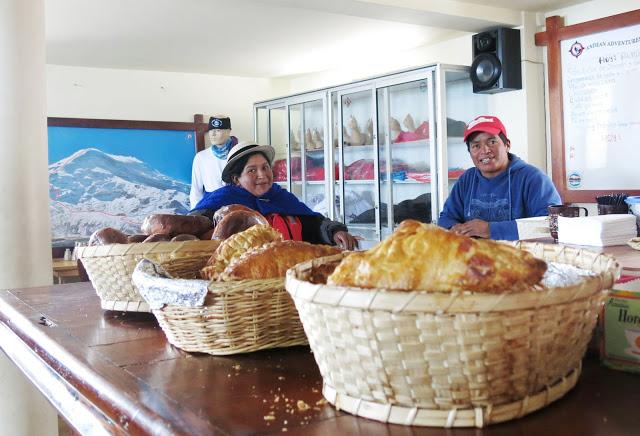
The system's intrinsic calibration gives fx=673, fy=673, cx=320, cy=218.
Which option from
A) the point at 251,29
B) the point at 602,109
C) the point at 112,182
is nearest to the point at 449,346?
the point at 602,109

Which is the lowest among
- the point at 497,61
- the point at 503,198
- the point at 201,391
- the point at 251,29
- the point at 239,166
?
the point at 201,391

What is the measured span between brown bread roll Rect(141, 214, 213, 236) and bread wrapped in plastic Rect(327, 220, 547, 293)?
3.15ft

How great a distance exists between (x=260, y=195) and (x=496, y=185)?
136 centimetres

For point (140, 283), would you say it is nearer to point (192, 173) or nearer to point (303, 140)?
point (303, 140)

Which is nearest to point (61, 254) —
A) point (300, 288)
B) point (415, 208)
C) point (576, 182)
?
point (415, 208)

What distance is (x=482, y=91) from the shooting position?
5.27 metres

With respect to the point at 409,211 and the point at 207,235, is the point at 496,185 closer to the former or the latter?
the point at 409,211

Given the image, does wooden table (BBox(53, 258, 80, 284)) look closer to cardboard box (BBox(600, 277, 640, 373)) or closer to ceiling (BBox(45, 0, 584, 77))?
ceiling (BBox(45, 0, 584, 77))

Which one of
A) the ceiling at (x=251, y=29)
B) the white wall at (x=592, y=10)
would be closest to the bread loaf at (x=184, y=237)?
the ceiling at (x=251, y=29)

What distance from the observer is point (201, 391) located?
3.06 feet

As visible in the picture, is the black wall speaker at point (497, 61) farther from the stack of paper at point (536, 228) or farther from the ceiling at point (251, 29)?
the stack of paper at point (536, 228)

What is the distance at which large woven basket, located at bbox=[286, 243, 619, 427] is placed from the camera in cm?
72

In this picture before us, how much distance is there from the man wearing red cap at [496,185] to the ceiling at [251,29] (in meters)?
1.31

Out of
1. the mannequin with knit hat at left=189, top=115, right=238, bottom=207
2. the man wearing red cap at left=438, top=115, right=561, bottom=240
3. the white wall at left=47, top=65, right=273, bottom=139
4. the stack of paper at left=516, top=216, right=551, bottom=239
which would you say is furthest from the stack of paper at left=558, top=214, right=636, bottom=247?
the white wall at left=47, top=65, right=273, bottom=139
